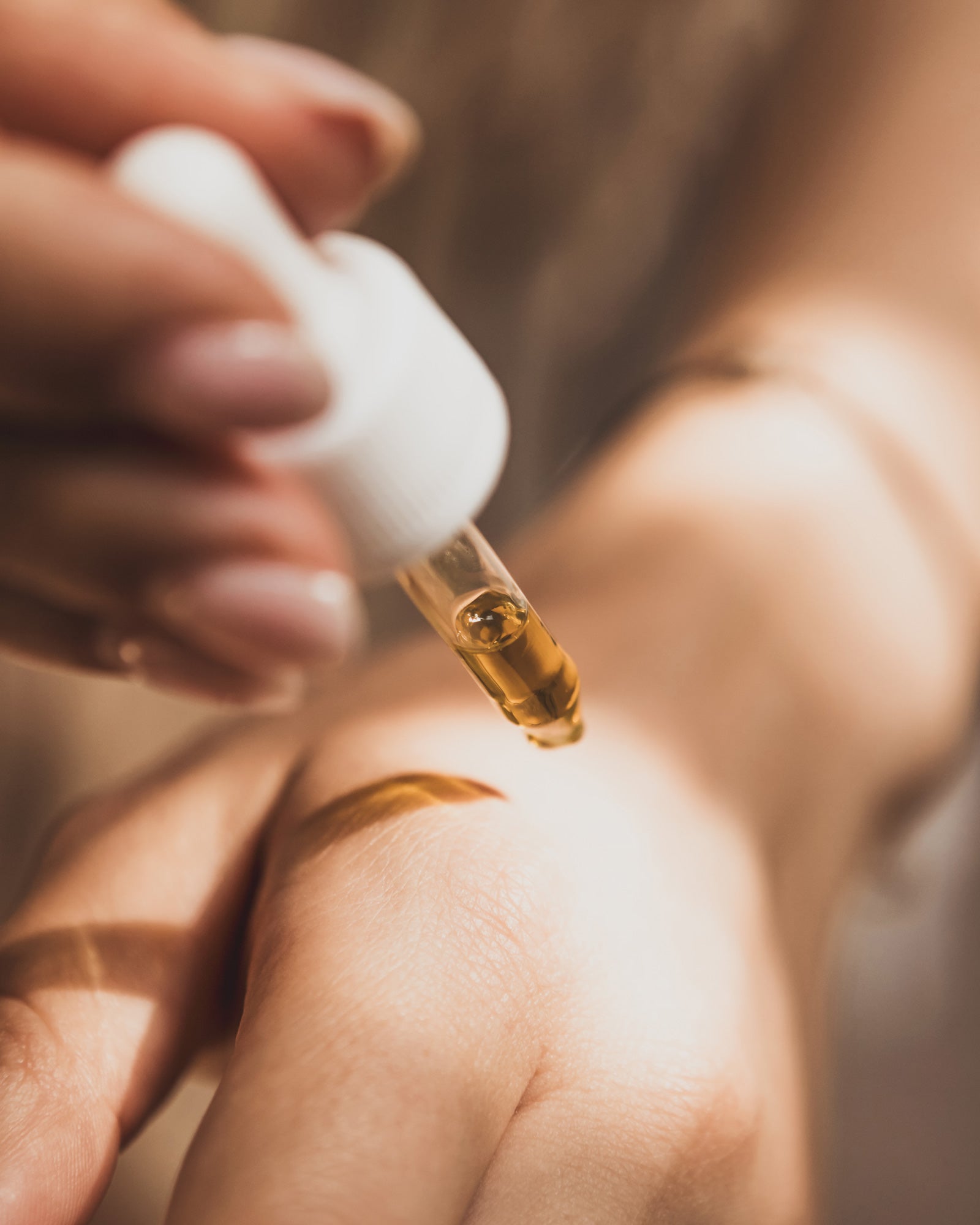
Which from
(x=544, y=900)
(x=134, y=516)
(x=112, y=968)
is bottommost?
(x=112, y=968)

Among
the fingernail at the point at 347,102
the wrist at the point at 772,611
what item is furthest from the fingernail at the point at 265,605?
the wrist at the point at 772,611

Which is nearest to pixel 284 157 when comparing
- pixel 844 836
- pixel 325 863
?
pixel 325 863

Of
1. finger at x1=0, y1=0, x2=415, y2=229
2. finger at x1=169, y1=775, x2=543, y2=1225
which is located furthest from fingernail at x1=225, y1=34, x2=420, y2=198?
finger at x1=169, y1=775, x2=543, y2=1225

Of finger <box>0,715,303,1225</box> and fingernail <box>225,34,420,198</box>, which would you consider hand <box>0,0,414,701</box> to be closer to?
fingernail <box>225,34,420,198</box>

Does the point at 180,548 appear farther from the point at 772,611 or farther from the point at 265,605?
the point at 772,611

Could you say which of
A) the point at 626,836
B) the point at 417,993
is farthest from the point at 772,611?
the point at 417,993

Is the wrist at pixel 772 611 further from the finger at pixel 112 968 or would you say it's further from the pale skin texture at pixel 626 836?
the finger at pixel 112 968

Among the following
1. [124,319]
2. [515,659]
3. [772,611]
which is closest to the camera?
[124,319]
